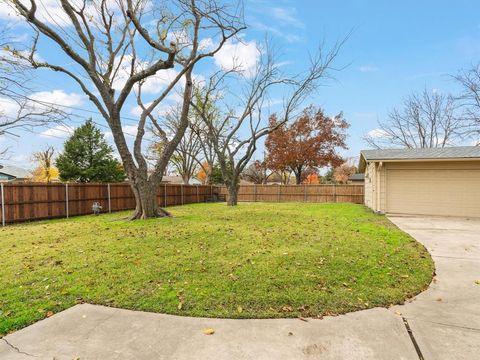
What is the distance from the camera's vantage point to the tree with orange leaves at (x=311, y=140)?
28.4 m

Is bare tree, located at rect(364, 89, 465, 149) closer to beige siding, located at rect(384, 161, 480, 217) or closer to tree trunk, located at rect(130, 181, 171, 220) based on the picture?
beige siding, located at rect(384, 161, 480, 217)

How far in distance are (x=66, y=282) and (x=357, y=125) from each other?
29405 mm

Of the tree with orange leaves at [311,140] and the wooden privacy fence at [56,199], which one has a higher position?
the tree with orange leaves at [311,140]

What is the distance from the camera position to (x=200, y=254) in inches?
187

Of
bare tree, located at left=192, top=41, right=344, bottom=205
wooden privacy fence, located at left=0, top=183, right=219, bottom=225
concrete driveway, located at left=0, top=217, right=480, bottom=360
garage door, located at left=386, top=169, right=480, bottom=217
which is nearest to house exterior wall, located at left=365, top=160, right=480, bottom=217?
garage door, located at left=386, top=169, right=480, bottom=217

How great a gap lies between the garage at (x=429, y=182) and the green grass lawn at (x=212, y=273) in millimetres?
6492

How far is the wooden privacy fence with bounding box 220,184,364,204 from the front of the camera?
20.0m

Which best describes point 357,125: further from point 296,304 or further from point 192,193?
point 296,304

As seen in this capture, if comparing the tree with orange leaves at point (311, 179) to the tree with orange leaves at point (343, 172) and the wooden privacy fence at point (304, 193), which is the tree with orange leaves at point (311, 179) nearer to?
the tree with orange leaves at point (343, 172)

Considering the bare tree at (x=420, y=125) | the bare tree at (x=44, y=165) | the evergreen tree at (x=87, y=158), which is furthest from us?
the bare tree at (x=44, y=165)

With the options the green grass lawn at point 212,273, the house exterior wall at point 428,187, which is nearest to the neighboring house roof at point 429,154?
the house exterior wall at point 428,187

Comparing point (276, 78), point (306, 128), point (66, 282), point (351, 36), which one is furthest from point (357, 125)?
point (66, 282)

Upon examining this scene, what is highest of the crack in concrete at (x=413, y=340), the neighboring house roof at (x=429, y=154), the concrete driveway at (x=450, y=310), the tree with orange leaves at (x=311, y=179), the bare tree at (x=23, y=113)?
the bare tree at (x=23, y=113)

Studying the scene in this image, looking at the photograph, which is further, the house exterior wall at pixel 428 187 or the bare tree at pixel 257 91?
the bare tree at pixel 257 91
